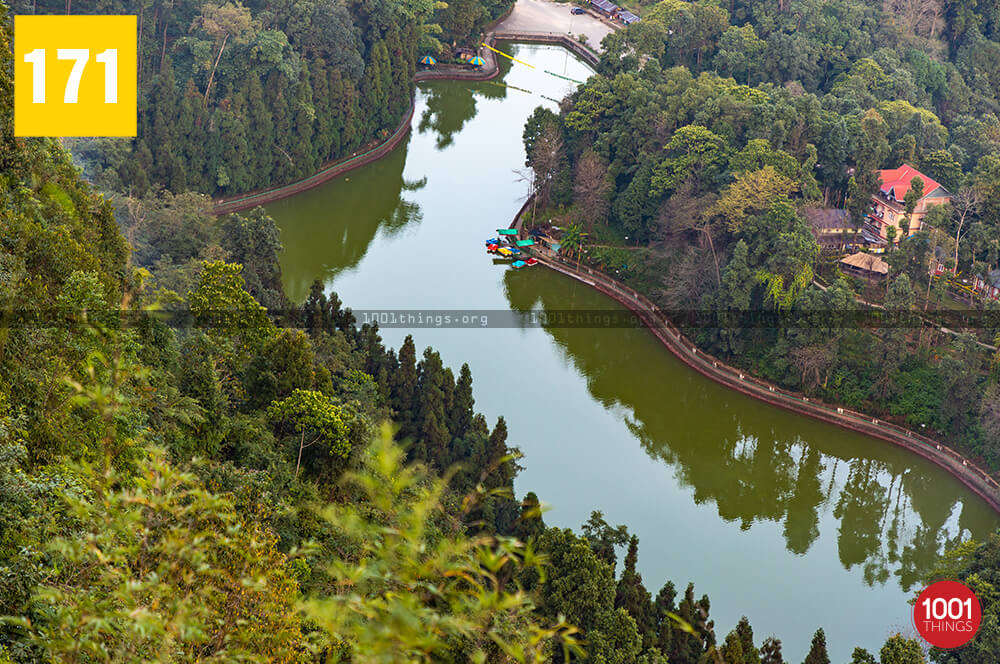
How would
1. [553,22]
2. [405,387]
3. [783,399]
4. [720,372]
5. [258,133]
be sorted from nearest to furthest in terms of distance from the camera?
[405,387] < [783,399] < [720,372] < [258,133] < [553,22]

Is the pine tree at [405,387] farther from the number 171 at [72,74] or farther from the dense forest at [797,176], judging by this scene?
the dense forest at [797,176]

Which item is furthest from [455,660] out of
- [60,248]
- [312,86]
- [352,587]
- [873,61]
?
[873,61]

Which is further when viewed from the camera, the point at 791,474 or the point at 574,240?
the point at 574,240

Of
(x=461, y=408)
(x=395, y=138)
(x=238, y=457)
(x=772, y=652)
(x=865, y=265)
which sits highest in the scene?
(x=395, y=138)

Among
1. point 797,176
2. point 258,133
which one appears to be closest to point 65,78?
point 258,133

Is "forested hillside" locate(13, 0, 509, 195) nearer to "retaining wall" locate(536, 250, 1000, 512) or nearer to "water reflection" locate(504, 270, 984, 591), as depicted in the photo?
"retaining wall" locate(536, 250, 1000, 512)

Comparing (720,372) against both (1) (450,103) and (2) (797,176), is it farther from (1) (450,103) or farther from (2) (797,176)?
(1) (450,103)
